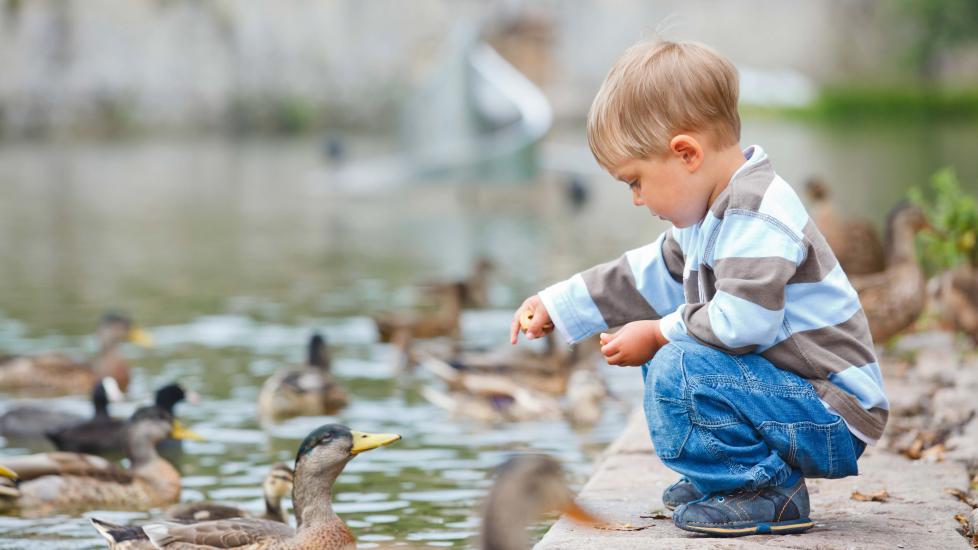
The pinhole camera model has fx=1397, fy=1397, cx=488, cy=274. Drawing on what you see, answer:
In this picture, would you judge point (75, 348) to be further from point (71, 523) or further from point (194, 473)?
point (71, 523)

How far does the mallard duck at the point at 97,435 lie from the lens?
7863mm

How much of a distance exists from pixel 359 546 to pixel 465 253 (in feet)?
40.8

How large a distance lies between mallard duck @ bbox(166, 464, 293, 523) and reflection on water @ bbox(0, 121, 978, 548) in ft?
0.92

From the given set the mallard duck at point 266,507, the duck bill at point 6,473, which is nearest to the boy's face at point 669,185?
the mallard duck at point 266,507

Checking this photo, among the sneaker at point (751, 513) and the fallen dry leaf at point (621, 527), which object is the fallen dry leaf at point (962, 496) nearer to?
the sneaker at point (751, 513)

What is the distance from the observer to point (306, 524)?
219 inches

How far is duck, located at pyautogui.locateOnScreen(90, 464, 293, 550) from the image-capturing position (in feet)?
18.0

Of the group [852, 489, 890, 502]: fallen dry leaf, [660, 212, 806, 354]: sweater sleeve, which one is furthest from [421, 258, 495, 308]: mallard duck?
[660, 212, 806, 354]: sweater sleeve

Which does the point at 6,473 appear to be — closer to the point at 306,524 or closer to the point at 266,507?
the point at 266,507

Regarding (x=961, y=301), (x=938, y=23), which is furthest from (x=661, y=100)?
(x=938, y=23)

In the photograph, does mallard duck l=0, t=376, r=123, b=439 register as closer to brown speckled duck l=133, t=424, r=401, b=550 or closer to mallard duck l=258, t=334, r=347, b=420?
mallard duck l=258, t=334, r=347, b=420

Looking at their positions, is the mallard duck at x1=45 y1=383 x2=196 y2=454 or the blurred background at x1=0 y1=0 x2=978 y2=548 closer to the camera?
the mallard duck at x1=45 y1=383 x2=196 y2=454

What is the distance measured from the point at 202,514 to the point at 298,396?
2.58m

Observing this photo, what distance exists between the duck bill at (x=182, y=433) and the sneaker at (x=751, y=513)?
399 cm
